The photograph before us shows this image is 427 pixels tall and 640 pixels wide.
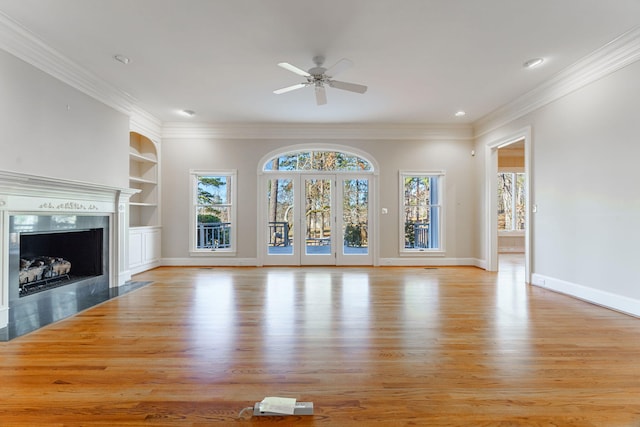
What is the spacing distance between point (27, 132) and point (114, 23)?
5.08 feet

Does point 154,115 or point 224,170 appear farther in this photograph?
point 224,170

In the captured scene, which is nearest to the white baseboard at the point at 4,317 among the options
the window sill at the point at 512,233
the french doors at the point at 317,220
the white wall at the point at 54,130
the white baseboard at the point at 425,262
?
the white wall at the point at 54,130

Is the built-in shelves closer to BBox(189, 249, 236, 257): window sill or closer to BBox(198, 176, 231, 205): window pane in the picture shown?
BBox(198, 176, 231, 205): window pane

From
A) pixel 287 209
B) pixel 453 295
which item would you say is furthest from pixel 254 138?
pixel 453 295

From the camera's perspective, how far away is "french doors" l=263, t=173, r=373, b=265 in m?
7.12

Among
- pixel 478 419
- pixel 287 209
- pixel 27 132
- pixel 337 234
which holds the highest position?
pixel 27 132

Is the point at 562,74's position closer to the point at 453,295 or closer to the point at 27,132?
the point at 453,295

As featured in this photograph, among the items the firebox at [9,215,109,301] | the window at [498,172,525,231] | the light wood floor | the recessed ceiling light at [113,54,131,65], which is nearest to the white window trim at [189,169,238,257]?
the firebox at [9,215,109,301]

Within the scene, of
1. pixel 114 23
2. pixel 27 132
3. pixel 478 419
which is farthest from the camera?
pixel 27 132

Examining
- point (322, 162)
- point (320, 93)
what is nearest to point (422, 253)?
point (322, 162)

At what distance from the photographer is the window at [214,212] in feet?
23.1

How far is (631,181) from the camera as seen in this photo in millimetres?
3564

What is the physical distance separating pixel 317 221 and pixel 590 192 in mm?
4638

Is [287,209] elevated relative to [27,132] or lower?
lower
